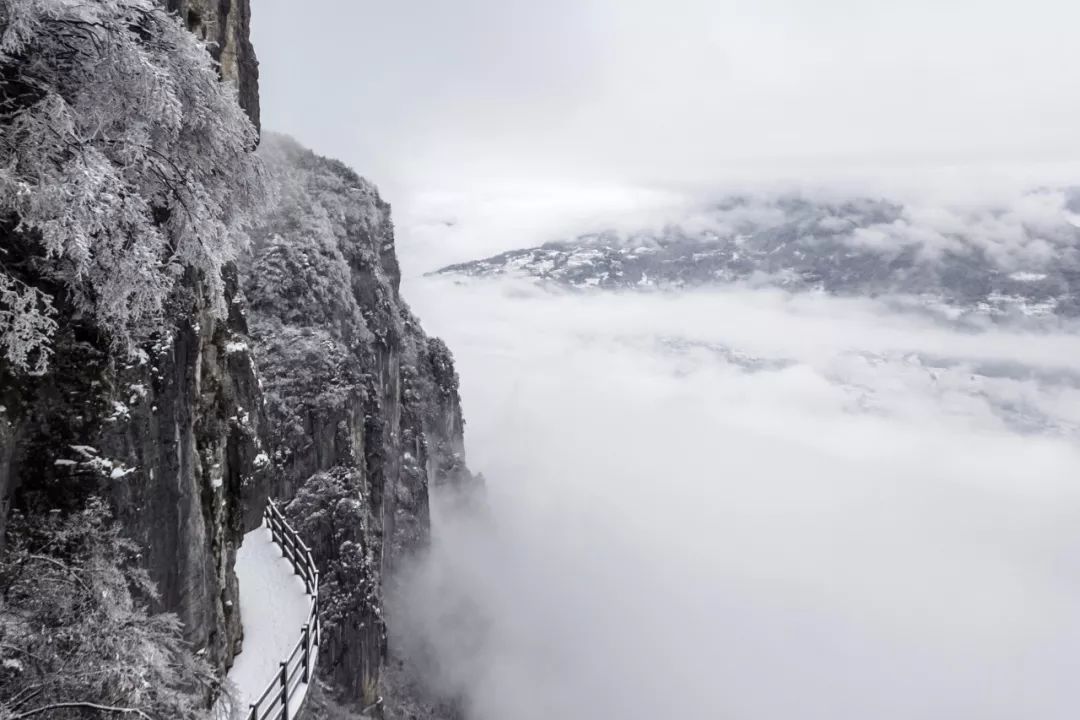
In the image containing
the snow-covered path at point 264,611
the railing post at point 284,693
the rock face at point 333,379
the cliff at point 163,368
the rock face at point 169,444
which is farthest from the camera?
the rock face at point 333,379

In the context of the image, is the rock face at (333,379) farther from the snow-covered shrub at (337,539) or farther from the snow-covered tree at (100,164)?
the snow-covered tree at (100,164)

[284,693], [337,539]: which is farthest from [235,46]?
[337,539]

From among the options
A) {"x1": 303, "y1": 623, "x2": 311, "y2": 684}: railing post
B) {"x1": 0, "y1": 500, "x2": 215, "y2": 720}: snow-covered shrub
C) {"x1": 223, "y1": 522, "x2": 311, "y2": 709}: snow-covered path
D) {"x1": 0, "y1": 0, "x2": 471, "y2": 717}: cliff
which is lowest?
{"x1": 223, "y1": 522, "x2": 311, "y2": 709}: snow-covered path

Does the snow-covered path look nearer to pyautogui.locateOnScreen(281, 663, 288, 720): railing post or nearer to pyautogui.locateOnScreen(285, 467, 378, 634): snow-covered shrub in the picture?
pyautogui.locateOnScreen(281, 663, 288, 720): railing post

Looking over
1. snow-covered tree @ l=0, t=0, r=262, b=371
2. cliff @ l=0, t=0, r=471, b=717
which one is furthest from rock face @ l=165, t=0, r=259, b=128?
snow-covered tree @ l=0, t=0, r=262, b=371

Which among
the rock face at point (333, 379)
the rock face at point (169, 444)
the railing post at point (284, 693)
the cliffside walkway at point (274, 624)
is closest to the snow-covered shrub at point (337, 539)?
the rock face at point (333, 379)
